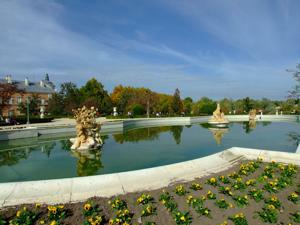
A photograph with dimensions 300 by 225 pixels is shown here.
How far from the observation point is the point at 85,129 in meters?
10.5

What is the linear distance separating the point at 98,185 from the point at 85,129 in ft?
19.5

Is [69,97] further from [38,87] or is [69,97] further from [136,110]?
[38,87]

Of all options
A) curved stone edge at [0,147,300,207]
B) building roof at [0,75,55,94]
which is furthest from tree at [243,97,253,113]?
curved stone edge at [0,147,300,207]

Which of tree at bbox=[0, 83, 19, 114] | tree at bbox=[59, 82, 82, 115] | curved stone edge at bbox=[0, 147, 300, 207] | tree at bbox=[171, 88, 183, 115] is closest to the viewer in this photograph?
curved stone edge at bbox=[0, 147, 300, 207]

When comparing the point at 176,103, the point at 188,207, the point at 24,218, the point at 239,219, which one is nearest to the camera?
the point at 24,218

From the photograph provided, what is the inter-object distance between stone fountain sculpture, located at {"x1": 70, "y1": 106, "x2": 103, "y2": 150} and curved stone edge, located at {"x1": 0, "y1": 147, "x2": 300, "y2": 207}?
552 cm

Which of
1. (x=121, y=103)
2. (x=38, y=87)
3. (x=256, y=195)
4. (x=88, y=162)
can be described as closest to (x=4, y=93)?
(x=88, y=162)

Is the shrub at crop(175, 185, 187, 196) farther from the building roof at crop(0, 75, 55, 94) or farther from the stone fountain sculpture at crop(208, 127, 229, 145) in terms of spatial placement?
the building roof at crop(0, 75, 55, 94)

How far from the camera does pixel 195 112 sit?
4775 centimetres

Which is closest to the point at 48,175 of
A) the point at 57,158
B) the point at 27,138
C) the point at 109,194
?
the point at 57,158

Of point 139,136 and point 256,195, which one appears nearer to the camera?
point 256,195

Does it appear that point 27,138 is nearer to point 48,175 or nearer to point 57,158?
point 57,158

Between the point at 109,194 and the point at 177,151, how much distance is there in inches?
256

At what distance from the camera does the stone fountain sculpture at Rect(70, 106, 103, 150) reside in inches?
408
